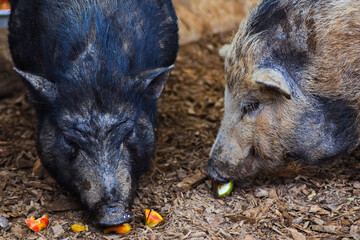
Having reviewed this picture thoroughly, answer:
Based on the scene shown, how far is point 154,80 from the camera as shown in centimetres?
443

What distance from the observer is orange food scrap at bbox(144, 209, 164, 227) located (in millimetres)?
4223

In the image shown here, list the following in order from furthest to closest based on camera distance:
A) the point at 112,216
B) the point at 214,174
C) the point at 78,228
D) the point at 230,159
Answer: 1. the point at 214,174
2. the point at 230,159
3. the point at 78,228
4. the point at 112,216

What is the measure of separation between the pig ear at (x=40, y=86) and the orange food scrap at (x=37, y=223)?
1039mm

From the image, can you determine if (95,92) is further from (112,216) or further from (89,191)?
(112,216)

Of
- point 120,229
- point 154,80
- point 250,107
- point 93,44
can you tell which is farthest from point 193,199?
point 93,44

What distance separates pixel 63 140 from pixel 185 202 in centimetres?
123

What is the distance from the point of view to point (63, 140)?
4.26 metres

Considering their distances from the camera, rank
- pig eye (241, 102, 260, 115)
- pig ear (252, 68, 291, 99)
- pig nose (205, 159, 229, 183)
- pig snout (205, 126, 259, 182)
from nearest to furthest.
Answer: pig ear (252, 68, 291, 99)
pig eye (241, 102, 260, 115)
pig snout (205, 126, 259, 182)
pig nose (205, 159, 229, 183)

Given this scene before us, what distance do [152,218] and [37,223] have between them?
3.22 feet

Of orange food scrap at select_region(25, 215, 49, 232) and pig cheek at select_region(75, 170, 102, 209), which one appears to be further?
orange food scrap at select_region(25, 215, 49, 232)

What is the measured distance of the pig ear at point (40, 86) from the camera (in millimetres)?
4061

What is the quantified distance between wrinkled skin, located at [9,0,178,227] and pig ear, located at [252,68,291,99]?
31.9 inches

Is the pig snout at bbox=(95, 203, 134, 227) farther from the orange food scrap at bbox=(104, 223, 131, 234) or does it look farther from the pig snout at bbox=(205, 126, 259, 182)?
the pig snout at bbox=(205, 126, 259, 182)

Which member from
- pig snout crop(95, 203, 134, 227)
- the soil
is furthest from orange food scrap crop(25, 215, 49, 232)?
pig snout crop(95, 203, 134, 227)
